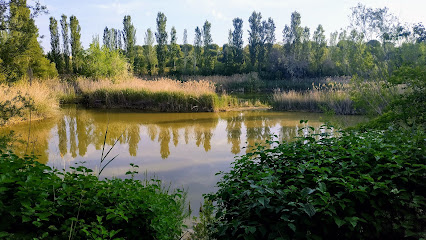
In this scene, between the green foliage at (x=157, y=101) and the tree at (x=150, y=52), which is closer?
the green foliage at (x=157, y=101)

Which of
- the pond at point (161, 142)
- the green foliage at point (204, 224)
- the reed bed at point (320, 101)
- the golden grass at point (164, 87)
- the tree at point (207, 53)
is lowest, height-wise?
the green foliage at point (204, 224)

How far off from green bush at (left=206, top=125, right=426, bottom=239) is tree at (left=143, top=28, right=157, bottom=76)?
32966 millimetres

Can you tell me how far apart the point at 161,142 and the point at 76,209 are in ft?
17.5

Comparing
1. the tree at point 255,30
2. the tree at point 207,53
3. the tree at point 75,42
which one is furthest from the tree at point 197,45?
the tree at point 75,42

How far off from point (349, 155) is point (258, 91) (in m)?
23.0

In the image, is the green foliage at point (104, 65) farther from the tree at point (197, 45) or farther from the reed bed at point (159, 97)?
the tree at point (197, 45)

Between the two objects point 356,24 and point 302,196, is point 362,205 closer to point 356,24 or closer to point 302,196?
point 302,196

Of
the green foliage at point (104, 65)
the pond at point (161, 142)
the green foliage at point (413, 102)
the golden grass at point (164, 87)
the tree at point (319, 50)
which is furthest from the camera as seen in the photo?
the tree at point (319, 50)

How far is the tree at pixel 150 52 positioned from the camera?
34844 millimetres

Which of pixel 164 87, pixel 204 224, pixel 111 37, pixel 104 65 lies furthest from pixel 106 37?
pixel 204 224

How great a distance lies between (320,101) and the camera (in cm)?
1299

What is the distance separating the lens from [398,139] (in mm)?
2756

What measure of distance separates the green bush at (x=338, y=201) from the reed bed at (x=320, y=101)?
9707mm

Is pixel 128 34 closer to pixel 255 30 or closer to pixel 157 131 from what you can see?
pixel 255 30
